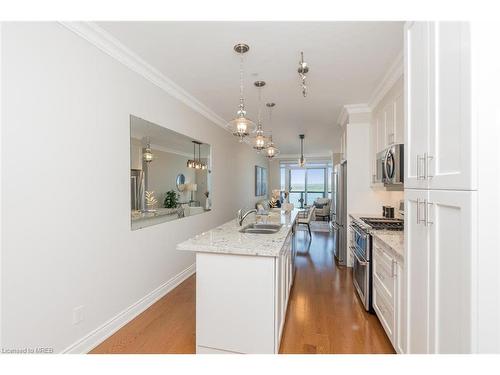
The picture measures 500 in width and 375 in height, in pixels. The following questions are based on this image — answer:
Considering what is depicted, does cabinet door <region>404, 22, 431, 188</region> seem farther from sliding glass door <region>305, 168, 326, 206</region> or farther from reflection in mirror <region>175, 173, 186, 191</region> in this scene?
sliding glass door <region>305, 168, 326, 206</region>

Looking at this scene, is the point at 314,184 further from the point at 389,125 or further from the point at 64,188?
the point at 64,188

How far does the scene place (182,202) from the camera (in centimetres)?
333

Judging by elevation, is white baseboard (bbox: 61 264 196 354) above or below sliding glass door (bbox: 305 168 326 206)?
below

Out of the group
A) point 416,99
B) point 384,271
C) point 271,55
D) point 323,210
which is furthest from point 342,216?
point 323,210

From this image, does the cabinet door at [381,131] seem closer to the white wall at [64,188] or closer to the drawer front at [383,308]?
the drawer front at [383,308]

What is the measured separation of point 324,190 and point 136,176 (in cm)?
888

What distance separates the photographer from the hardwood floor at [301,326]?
1919mm

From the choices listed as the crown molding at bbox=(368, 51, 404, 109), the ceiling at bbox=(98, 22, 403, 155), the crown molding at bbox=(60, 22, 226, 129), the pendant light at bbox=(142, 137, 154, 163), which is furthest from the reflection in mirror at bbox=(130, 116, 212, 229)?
the crown molding at bbox=(368, 51, 404, 109)

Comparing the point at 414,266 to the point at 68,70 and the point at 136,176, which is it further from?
the point at 68,70

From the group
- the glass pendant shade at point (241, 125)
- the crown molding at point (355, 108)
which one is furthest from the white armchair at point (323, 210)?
the glass pendant shade at point (241, 125)

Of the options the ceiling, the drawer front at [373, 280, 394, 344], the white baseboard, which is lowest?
the white baseboard

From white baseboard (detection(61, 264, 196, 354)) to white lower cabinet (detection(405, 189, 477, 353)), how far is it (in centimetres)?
229

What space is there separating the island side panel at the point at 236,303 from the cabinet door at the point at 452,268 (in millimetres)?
900

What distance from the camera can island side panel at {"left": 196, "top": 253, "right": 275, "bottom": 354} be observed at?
1.66 m
